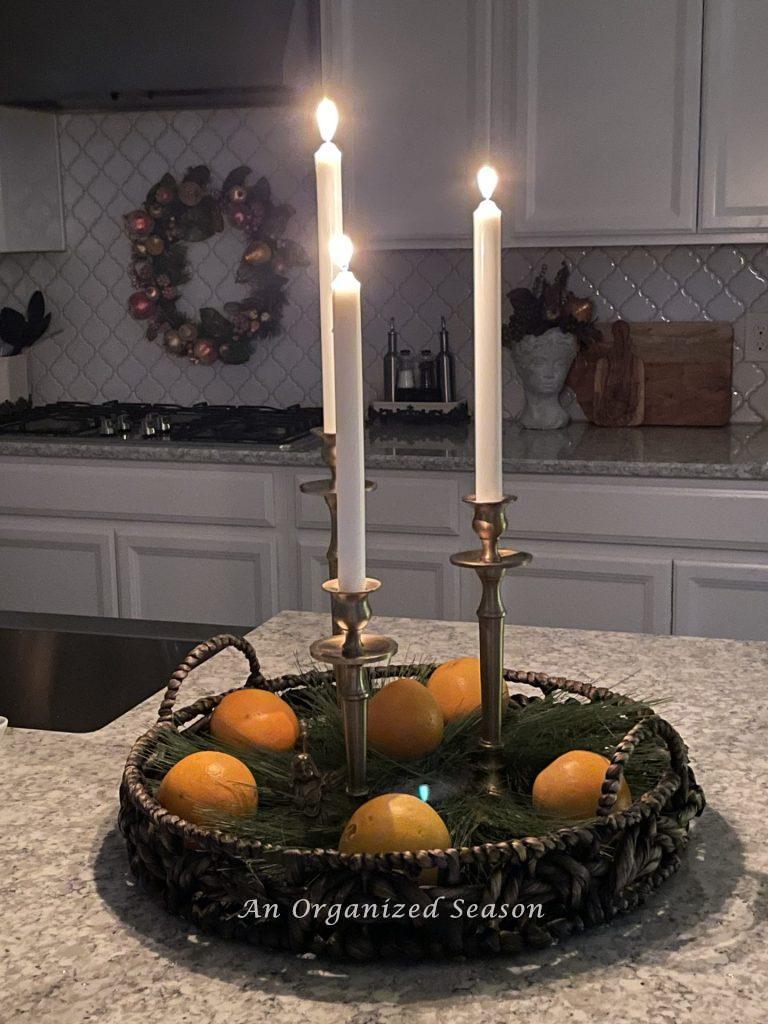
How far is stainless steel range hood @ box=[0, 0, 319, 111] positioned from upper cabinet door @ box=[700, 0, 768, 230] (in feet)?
3.30

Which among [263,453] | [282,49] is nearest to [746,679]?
[263,453]

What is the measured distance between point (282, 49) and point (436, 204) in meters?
→ 0.54

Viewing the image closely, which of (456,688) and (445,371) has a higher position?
(445,371)

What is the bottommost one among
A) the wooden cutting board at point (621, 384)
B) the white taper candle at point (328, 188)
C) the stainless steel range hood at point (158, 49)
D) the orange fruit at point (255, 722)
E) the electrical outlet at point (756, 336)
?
the orange fruit at point (255, 722)

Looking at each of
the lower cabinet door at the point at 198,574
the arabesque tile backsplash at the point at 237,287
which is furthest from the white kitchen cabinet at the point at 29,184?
the lower cabinet door at the point at 198,574

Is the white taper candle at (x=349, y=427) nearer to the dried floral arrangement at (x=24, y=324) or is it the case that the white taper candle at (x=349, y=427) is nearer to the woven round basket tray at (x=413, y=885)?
the woven round basket tray at (x=413, y=885)

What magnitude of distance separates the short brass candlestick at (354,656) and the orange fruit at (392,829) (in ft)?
0.17

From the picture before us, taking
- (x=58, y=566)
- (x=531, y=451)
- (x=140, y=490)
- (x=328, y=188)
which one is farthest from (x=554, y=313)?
(x=328, y=188)

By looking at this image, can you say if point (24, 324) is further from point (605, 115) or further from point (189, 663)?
point (189, 663)

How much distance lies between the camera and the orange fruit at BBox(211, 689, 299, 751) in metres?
0.94

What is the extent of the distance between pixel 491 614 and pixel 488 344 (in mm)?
201

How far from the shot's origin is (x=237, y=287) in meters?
3.57

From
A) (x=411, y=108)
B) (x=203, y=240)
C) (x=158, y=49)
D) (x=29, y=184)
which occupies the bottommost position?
(x=203, y=240)

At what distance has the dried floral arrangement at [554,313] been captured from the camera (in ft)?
10.6
